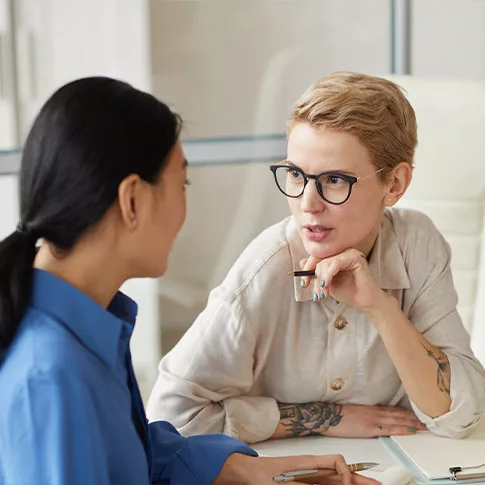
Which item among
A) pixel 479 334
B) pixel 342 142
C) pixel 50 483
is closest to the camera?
pixel 50 483

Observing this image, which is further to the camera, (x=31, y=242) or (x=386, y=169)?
(x=386, y=169)

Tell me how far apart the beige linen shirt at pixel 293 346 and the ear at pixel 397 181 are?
0.36 ft

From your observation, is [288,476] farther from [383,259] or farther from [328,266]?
[383,259]

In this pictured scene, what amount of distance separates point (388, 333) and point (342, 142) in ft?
1.19

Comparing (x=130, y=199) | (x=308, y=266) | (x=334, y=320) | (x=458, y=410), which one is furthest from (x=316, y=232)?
(x=130, y=199)

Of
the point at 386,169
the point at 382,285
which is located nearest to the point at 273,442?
the point at 382,285

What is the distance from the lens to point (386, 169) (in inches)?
61.8

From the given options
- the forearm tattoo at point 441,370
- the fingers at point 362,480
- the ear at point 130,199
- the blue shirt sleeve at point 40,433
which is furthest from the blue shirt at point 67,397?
the forearm tattoo at point 441,370

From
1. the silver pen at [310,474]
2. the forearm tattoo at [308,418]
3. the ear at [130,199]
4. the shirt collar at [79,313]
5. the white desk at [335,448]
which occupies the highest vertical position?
the ear at [130,199]

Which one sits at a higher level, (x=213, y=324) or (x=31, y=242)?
(x=31, y=242)

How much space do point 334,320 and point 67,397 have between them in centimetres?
78

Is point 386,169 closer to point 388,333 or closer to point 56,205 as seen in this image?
point 388,333

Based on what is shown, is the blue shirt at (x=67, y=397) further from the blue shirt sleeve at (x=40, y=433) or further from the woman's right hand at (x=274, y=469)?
the woman's right hand at (x=274, y=469)

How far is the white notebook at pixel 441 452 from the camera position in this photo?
4.51ft
